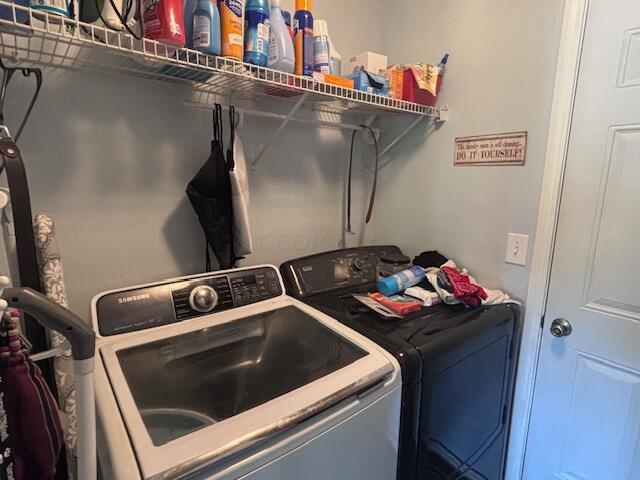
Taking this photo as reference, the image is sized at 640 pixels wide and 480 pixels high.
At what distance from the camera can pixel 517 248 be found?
1.54m

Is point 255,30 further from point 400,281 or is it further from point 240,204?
point 400,281

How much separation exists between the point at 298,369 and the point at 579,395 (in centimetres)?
118

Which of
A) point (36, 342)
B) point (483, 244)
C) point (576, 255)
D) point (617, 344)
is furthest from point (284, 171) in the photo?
point (617, 344)

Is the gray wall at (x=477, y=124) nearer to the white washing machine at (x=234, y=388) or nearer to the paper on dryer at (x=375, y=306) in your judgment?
the paper on dryer at (x=375, y=306)

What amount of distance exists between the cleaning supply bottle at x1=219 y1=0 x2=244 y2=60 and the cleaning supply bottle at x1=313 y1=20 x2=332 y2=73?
367 mm

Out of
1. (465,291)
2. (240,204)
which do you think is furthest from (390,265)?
(240,204)

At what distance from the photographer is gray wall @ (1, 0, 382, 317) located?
1.18m

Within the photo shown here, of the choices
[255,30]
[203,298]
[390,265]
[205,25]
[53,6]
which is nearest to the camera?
[53,6]

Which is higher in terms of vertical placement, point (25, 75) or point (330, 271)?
point (25, 75)

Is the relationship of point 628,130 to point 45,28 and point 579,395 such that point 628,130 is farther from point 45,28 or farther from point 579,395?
point 45,28

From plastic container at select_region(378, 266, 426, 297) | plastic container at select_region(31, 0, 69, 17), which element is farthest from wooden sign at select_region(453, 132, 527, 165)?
plastic container at select_region(31, 0, 69, 17)

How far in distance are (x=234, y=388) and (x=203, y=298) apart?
1.37 ft

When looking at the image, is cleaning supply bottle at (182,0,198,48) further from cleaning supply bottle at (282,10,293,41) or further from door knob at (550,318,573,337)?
door knob at (550,318,573,337)

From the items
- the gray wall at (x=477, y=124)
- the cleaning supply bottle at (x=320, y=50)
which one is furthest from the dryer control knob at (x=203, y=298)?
the gray wall at (x=477, y=124)
